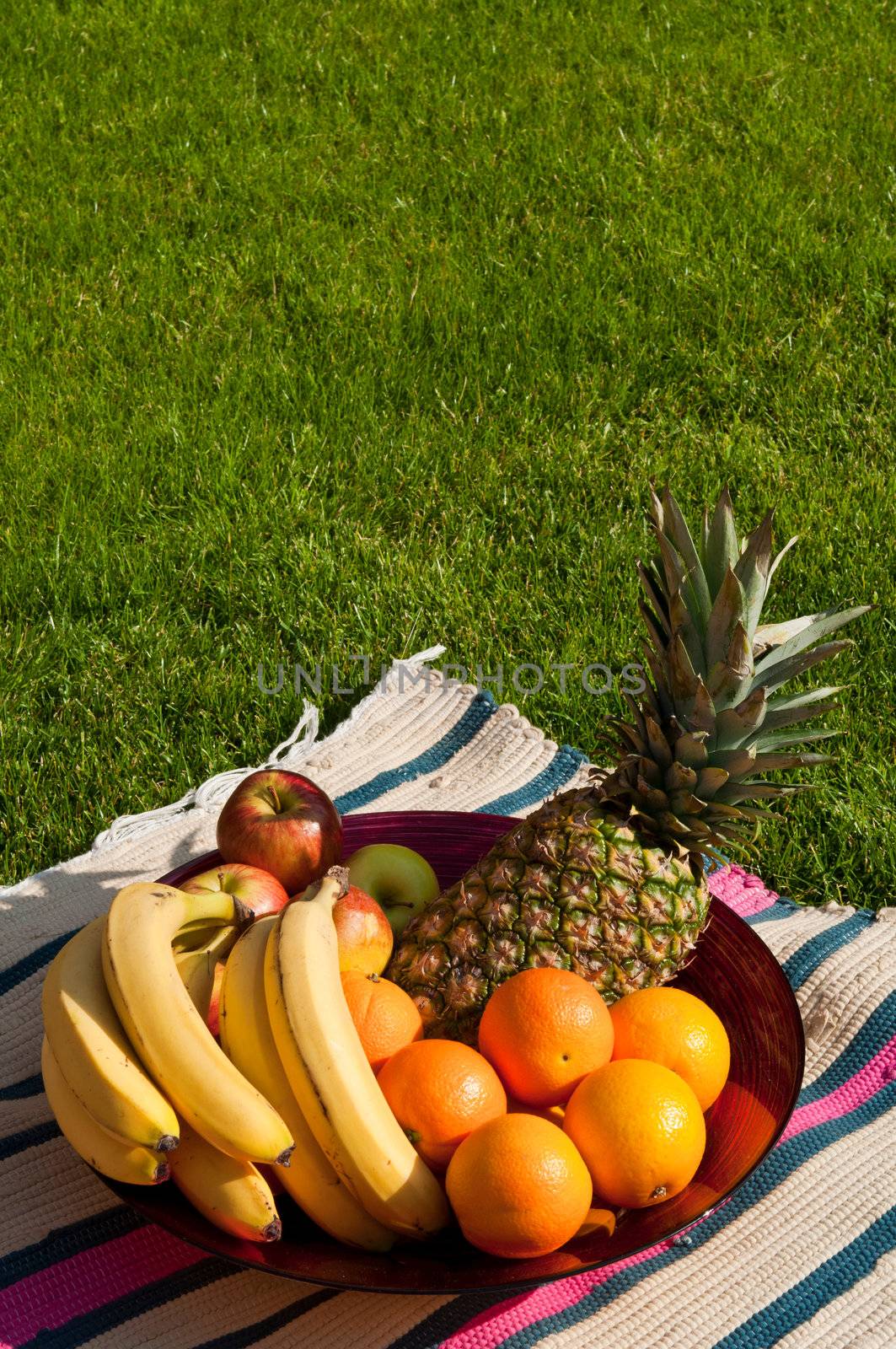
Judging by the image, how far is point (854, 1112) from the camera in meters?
2.57

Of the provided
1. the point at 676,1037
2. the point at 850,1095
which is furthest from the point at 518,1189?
the point at 850,1095

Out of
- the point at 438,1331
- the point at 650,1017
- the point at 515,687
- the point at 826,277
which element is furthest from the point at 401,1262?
the point at 826,277

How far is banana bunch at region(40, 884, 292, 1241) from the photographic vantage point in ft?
6.14

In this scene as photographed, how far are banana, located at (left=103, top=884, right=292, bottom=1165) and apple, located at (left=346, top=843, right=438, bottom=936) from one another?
1.80ft

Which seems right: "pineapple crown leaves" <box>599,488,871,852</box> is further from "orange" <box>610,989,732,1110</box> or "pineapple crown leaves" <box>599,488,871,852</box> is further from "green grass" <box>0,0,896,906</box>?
"green grass" <box>0,0,896,906</box>

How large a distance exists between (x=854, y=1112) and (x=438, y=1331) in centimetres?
96

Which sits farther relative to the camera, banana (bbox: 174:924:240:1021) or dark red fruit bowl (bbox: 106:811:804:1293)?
banana (bbox: 174:924:240:1021)

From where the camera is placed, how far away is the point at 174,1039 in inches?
75.7

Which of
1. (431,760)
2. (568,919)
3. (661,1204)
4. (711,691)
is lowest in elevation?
(431,760)

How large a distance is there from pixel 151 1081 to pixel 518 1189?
1.83 feet

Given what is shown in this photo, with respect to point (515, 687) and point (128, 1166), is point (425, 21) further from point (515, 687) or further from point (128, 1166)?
point (128, 1166)

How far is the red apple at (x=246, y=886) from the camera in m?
2.38

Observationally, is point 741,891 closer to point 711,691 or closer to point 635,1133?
point 711,691

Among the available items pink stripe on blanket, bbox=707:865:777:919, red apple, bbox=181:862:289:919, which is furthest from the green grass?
red apple, bbox=181:862:289:919
